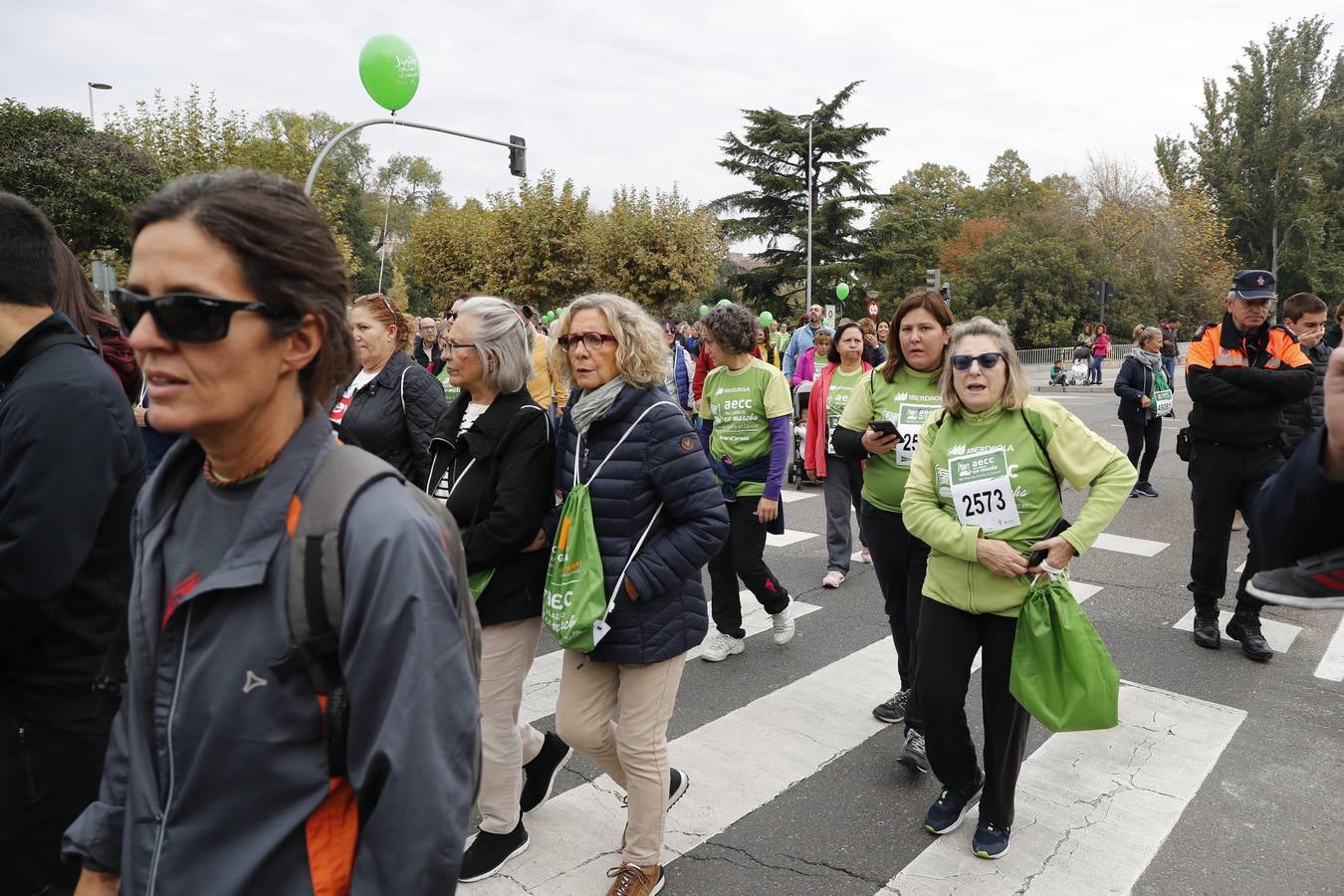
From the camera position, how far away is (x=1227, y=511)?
219 inches

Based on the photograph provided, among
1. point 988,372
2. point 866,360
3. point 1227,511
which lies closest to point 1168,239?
point 866,360

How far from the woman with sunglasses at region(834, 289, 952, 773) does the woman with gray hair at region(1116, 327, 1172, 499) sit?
274 inches

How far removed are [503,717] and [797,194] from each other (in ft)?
148

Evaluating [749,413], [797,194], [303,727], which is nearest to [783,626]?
[749,413]

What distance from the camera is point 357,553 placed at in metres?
1.23

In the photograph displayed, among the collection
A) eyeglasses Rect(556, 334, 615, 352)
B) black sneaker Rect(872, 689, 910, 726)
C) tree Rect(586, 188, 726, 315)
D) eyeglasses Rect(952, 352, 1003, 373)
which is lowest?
black sneaker Rect(872, 689, 910, 726)

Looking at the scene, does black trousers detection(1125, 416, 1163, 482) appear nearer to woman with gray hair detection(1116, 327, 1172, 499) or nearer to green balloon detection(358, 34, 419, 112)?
woman with gray hair detection(1116, 327, 1172, 499)

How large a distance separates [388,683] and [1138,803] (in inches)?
142

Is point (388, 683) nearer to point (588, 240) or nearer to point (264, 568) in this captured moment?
point (264, 568)

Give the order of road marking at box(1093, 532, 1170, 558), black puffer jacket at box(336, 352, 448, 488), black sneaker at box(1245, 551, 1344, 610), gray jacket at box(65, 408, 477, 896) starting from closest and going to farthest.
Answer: gray jacket at box(65, 408, 477, 896), black sneaker at box(1245, 551, 1344, 610), black puffer jacket at box(336, 352, 448, 488), road marking at box(1093, 532, 1170, 558)

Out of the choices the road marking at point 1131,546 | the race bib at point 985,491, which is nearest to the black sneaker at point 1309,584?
the race bib at point 985,491

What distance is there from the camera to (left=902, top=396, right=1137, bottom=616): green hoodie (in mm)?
3263

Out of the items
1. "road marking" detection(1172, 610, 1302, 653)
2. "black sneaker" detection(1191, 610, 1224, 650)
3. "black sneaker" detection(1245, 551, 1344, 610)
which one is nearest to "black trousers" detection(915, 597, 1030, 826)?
"black sneaker" detection(1245, 551, 1344, 610)

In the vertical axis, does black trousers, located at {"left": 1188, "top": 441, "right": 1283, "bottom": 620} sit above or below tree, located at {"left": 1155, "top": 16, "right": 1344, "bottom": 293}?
below
